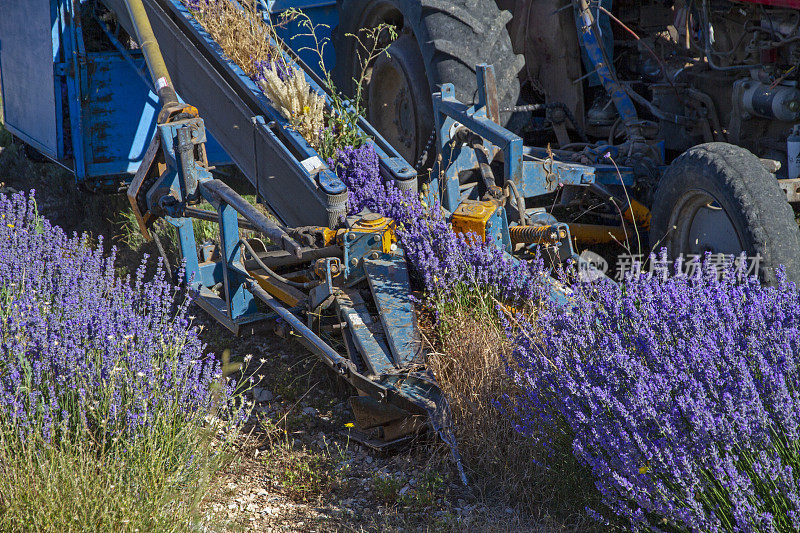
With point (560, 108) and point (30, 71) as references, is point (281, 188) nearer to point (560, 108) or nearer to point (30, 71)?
point (560, 108)

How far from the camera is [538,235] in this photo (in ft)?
12.7

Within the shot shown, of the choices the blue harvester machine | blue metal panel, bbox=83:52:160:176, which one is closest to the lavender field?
the blue harvester machine

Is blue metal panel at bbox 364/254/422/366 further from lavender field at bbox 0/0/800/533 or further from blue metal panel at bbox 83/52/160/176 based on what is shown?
blue metal panel at bbox 83/52/160/176

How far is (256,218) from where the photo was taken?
11.6 feet

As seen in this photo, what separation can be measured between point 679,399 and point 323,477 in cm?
144

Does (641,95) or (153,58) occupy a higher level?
(153,58)

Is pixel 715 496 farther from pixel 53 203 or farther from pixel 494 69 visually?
pixel 53 203

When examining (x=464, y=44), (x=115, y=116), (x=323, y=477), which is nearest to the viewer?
(x=323, y=477)

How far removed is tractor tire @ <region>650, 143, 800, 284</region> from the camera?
11.4 ft

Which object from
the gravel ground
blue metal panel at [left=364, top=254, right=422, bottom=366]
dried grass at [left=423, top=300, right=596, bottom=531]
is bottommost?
the gravel ground

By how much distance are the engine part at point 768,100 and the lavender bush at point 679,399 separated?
1.62 metres

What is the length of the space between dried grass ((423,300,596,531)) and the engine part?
195 cm

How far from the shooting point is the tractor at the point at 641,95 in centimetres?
376

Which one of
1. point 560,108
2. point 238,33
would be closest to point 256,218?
point 238,33
